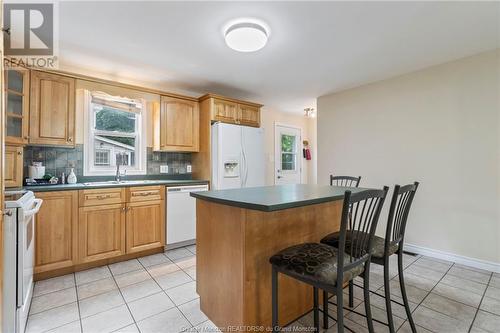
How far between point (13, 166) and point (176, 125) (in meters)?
1.84

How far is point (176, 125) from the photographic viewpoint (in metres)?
3.60

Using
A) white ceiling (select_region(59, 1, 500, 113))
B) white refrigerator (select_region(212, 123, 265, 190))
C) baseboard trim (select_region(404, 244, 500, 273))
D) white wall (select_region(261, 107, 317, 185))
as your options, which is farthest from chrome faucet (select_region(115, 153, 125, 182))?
baseboard trim (select_region(404, 244, 500, 273))

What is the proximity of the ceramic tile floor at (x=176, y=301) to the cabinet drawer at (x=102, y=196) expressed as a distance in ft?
2.47

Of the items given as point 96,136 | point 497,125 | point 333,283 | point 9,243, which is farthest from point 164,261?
point 497,125

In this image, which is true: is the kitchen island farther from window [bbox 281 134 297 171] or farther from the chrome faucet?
window [bbox 281 134 297 171]

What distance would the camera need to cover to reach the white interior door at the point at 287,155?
5.49 metres

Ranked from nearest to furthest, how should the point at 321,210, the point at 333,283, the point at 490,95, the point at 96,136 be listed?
1. the point at 333,283
2. the point at 321,210
3. the point at 490,95
4. the point at 96,136

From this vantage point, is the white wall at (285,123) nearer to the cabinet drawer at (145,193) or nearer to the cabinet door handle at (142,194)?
the cabinet drawer at (145,193)

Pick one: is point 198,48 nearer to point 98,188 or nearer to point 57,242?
point 98,188

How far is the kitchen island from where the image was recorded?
58.2 inches

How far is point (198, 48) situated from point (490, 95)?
3.26 m

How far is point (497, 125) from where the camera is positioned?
2635 mm

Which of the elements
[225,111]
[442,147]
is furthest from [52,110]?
[442,147]

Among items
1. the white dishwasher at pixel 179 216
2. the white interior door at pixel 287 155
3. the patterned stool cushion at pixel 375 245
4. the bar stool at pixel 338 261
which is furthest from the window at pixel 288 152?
the bar stool at pixel 338 261
